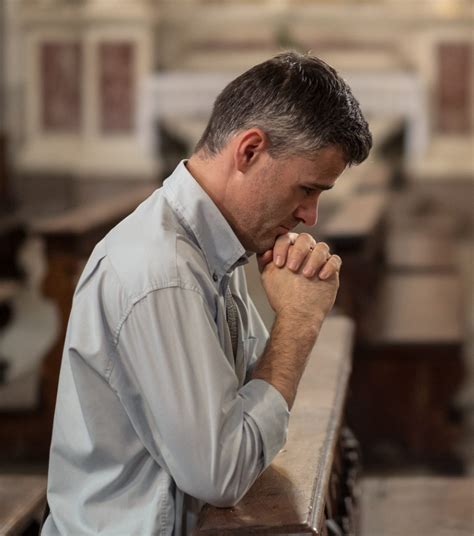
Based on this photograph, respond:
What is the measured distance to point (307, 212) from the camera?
1.95 metres

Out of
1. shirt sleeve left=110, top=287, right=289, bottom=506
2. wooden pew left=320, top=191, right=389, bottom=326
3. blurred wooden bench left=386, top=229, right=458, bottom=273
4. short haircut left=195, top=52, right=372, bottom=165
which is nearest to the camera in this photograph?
shirt sleeve left=110, top=287, right=289, bottom=506

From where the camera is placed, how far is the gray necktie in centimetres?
203

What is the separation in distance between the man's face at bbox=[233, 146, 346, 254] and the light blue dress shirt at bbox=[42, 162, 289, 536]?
4cm

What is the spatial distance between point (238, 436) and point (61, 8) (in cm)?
943

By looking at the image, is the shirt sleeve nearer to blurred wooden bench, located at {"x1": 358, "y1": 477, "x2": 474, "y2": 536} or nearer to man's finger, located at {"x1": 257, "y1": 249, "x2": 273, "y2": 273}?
man's finger, located at {"x1": 257, "y1": 249, "x2": 273, "y2": 273}

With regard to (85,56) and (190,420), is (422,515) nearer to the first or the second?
(190,420)

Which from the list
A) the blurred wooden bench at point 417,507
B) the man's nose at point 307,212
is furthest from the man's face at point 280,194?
the blurred wooden bench at point 417,507

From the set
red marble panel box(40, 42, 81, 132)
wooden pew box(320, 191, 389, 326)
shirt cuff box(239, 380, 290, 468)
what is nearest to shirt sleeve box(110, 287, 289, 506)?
shirt cuff box(239, 380, 290, 468)

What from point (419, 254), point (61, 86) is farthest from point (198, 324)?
point (61, 86)

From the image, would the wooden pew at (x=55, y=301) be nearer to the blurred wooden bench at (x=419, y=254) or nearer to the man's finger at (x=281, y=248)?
the blurred wooden bench at (x=419, y=254)

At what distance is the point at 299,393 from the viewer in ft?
8.32

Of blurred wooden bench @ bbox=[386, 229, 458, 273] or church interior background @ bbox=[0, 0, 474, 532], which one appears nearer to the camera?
blurred wooden bench @ bbox=[386, 229, 458, 273]

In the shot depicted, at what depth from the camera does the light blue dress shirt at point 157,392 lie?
5.61 feet

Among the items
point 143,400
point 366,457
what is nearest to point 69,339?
point 143,400
